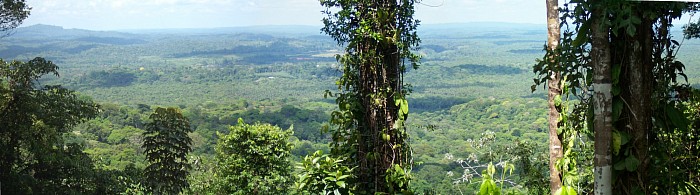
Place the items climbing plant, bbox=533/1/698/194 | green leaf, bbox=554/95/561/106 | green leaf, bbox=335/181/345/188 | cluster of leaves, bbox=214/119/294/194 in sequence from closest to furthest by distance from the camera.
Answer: climbing plant, bbox=533/1/698/194 < green leaf, bbox=335/181/345/188 < green leaf, bbox=554/95/561/106 < cluster of leaves, bbox=214/119/294/194

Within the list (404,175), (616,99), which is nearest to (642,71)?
(616,99)

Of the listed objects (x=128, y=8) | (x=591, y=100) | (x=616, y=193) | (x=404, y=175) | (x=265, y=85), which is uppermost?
(x=128, y=8)

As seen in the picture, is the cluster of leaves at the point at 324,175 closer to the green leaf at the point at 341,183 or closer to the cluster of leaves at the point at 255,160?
the green leaf at the point at 341,183

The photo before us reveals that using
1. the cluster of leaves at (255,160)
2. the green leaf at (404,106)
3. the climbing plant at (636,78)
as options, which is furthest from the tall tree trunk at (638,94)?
the cluster of leaves at (255,160)


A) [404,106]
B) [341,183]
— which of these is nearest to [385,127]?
[404,106]

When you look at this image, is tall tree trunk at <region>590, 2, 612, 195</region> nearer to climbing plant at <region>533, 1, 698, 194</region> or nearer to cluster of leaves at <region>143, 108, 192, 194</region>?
climbing plant at <region>533, 1, 698, 194</region>

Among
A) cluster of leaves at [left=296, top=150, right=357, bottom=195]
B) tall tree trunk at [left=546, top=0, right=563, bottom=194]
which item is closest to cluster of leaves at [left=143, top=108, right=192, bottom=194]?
cluster of leaves at [left=296, top=150, right=357, bottom=195]

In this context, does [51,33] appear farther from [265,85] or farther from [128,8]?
[265,85]

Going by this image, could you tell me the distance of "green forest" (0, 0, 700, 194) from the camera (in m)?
1.25

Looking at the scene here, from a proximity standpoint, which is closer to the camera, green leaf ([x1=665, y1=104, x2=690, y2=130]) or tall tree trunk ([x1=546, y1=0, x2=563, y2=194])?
green leaf ([x1=665, y1=104, x2=690, y2=130])

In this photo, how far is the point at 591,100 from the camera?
4.24ft

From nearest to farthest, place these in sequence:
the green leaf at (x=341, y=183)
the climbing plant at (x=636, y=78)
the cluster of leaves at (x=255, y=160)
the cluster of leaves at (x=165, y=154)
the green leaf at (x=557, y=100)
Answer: the climbing plant at (x=636, y=78)
the green leaf at (x=341, y=183)
the green leaf at (x=557, y=100)
the cluster of leaves at (x=255, y=160)
the cluster of leaves at (x=165, y=154)

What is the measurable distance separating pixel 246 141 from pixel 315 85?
873 inches

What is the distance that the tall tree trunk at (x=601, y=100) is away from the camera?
1.21 meters
